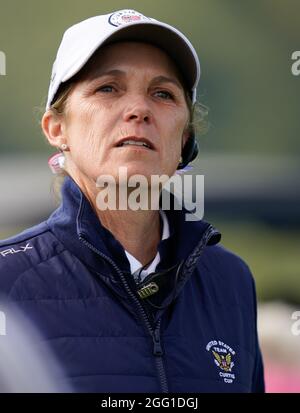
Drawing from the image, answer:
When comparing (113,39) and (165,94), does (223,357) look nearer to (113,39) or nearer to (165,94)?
(165,94)

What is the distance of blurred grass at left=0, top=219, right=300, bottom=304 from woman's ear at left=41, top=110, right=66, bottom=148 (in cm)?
314

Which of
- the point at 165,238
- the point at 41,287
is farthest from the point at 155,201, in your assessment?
the point at 41,287

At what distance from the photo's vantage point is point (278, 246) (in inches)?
208

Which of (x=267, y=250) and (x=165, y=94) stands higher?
(x=165, y=94)

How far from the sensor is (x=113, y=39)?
5.42ft

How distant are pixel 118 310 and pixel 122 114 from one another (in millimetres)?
404

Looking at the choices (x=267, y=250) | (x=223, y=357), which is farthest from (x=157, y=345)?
(x=267, y=250)

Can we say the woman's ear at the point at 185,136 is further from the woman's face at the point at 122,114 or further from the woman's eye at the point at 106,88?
the woman's eye at the point at 106,88

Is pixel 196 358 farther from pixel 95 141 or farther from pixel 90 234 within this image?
pixel 95 141

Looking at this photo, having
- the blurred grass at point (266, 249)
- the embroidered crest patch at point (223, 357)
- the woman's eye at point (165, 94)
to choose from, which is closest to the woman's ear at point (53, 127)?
the woman's eye at point (165, 94)

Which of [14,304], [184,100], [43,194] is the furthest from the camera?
[43,194]

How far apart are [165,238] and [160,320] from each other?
232 millimetres

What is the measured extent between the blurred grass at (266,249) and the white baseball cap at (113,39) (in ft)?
10.6

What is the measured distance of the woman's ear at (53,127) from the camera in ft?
5.73
